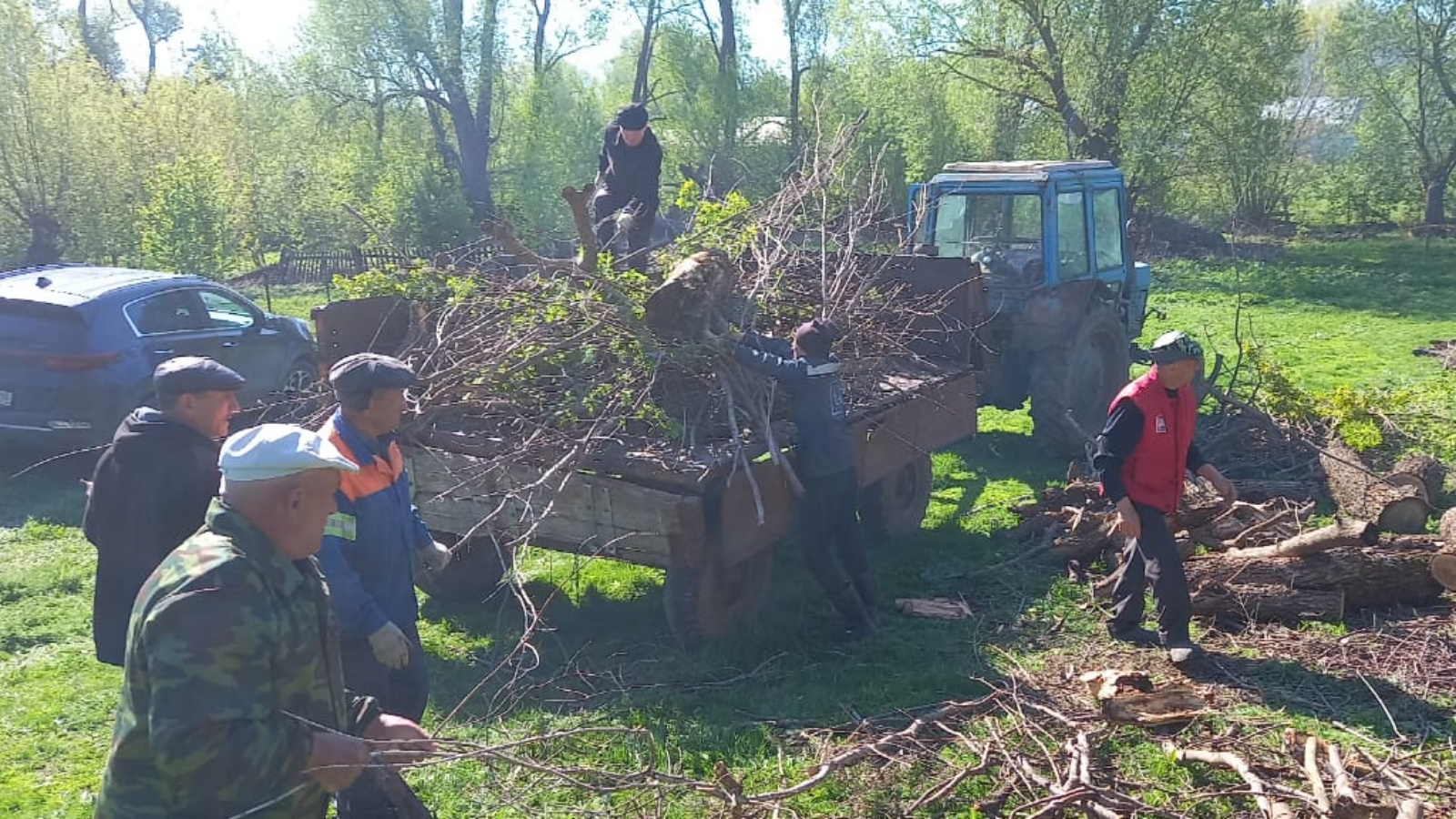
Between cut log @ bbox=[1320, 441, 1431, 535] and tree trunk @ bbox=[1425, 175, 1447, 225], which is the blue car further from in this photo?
tree trunk @ bbox=[1425, 175, 1447, 225]

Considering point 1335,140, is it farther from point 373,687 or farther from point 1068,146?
point 373,687

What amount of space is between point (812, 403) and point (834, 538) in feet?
2.58

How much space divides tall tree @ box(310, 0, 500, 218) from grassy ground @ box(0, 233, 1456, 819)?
20.3m

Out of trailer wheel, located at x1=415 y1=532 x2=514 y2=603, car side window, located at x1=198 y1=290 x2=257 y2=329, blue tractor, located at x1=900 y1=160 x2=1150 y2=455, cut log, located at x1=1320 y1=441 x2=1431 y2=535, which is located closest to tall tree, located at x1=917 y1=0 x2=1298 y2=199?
blue tractor, located at x1=900 y1=160 x2=1150 y2=455

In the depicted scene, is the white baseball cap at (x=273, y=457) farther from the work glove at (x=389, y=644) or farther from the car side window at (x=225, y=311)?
the car side window at (x=225, y=311)

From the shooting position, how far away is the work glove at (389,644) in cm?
380

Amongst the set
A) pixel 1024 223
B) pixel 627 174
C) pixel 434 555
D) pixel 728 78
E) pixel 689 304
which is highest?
pixel 728 78

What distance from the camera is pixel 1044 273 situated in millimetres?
9484

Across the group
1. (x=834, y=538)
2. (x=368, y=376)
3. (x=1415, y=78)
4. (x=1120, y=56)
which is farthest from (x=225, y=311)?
(x=1415, y=78)

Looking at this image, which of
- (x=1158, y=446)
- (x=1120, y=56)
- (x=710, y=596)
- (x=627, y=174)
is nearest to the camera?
(x=1158, y=446)

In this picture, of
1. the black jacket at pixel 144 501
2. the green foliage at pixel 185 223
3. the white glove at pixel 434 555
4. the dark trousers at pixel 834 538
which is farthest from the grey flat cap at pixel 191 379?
the green foliage at pixel 185 223

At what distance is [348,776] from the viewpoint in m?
2.63

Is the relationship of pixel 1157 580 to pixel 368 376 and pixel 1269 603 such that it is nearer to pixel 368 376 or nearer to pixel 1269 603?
pixel 1269 603

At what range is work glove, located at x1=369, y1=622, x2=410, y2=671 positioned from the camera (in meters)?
3.80
